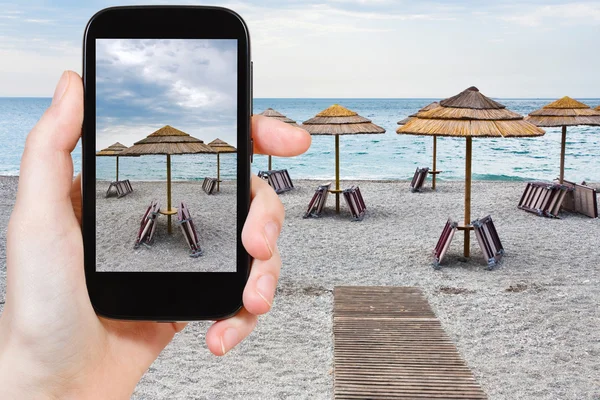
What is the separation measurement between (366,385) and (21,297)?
3.38 metres

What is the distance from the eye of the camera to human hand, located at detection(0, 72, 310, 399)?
1.59 metres

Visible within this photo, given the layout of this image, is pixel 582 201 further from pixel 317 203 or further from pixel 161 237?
pixel 161 237

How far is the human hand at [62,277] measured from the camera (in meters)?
1.59

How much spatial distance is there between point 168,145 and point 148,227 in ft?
0.75

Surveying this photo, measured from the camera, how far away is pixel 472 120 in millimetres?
8938

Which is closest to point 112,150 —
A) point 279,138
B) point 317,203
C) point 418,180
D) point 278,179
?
point 279,138

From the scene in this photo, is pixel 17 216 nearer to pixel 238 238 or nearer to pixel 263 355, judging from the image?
pixel 238 238

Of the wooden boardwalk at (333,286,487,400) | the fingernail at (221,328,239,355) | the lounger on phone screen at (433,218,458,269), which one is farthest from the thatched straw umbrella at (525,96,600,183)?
the fingernail at (221,328,239,355)

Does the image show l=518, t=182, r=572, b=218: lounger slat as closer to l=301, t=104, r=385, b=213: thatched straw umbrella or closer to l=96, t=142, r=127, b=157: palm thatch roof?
l=301, t=104, r=385, b=213: thatched straw umbrella

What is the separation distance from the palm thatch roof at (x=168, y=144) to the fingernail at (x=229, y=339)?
1.53 feet

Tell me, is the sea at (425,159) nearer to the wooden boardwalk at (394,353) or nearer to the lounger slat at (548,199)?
the lounger slat at (548,199)

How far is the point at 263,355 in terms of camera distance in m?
6.03

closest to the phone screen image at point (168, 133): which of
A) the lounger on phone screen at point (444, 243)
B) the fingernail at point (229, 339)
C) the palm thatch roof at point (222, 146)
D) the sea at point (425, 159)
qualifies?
the palm thatch roof at point (222, 146)

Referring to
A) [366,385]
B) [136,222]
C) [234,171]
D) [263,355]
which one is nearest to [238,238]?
[234,171]
